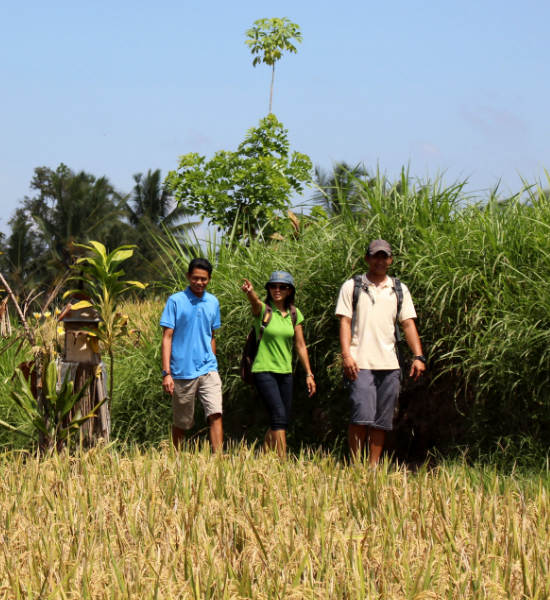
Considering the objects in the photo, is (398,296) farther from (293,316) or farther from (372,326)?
(293,316)

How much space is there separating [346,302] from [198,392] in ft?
5.19

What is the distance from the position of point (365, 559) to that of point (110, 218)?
28428 mm

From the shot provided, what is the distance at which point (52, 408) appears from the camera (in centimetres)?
710

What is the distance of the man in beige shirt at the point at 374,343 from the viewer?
20.3 feet

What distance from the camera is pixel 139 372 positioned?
8797mm

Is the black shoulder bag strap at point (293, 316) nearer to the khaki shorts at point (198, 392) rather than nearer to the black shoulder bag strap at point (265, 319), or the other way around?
the black shoulder bag strap at point (265, 319)

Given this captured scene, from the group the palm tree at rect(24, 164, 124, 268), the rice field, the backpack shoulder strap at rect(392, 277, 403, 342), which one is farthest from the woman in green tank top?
the palm tree at rect(24, 164, 124, 268)

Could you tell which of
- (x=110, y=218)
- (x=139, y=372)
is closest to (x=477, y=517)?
(x=139, y=372)

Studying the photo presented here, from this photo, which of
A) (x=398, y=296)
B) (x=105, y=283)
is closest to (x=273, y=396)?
(x=398, y=296)

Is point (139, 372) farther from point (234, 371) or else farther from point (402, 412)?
point (402, 412)

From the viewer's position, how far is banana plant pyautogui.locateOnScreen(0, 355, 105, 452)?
7.01 m

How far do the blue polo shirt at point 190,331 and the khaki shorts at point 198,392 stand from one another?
0.06m

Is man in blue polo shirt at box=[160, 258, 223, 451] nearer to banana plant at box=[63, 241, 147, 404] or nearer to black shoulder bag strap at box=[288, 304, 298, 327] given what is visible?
black shoulder bag strap at box=[288, 304, 298, 327]

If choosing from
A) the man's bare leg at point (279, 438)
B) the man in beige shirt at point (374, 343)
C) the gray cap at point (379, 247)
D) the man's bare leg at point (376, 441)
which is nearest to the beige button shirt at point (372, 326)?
the man in beige shirt at point (374, 343)
